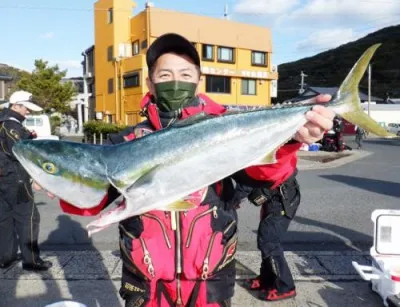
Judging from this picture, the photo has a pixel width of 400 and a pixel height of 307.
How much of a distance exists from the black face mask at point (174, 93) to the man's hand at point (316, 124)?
616 millimetres

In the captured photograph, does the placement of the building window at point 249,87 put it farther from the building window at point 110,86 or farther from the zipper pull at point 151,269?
the zipper pull at point 151,269

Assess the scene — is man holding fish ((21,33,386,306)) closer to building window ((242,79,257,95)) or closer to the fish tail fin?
the fish tail fin

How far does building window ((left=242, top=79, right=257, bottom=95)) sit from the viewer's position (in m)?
38.0

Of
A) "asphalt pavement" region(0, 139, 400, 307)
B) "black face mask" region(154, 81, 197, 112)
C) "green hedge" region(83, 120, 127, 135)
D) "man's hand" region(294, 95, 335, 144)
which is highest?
"black face mask" region(154, 81, 197, 112)

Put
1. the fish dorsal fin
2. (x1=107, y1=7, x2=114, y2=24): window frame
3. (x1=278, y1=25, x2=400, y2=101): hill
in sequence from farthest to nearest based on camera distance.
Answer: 1. (x1=278, y1=25, x2=400, y2=101): hill
2. (x1=107, y1=7, x2=114, y2=24): window frame
3. the fish dorsal fin

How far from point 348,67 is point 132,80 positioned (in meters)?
115

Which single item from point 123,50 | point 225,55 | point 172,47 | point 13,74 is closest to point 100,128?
point 123,50

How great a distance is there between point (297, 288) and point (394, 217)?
1.33 meters

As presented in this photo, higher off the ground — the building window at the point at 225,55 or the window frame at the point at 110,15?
the window frame at the point at 110,15

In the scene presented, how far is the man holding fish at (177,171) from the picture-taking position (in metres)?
1.78

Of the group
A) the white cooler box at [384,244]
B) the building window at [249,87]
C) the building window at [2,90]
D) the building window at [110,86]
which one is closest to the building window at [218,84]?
the building window at [249,87]

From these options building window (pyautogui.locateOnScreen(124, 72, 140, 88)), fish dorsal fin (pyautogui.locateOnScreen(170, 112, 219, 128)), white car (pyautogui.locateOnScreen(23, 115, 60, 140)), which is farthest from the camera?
building window (pyautogui.locateOnScreen(124, 72, 140, 88))

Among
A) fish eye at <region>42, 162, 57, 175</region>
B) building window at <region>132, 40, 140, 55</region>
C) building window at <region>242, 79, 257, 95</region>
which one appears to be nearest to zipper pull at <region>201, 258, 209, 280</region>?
fish eye at <region>42, 162, 57, 175</region>

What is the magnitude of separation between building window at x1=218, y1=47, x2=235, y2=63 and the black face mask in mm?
34783
